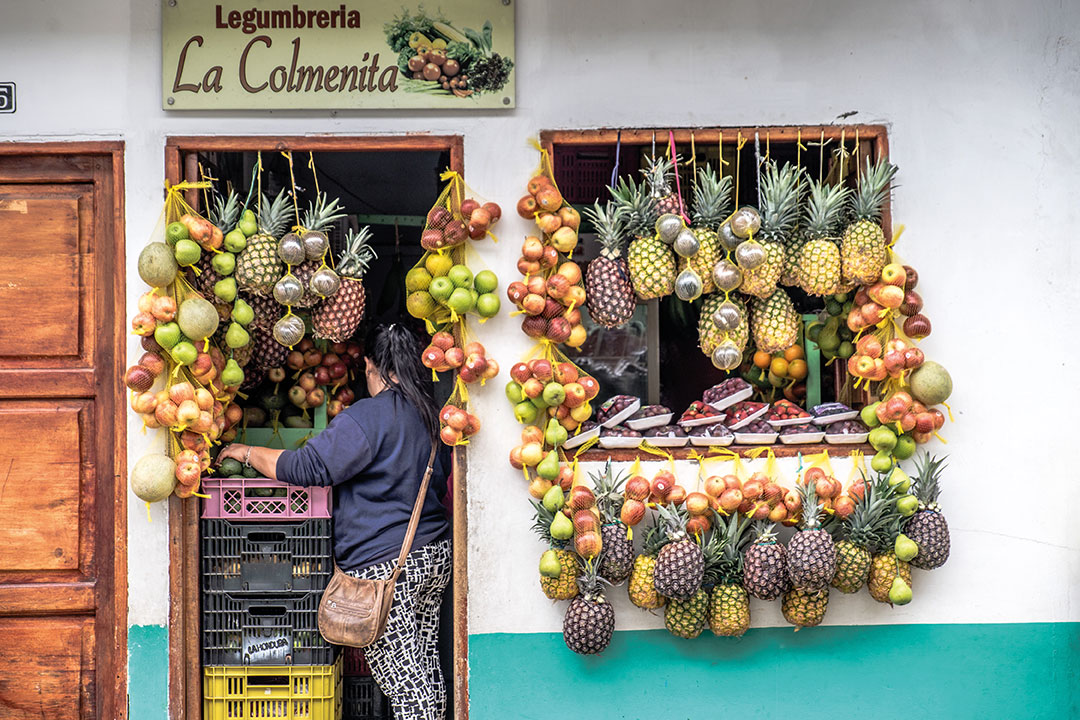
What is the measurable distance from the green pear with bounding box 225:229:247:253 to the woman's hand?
36.5 inches

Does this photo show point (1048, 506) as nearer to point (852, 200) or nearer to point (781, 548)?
point (781, 548)

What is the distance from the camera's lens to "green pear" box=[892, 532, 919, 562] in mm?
3992

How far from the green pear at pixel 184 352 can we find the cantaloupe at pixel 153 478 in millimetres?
448

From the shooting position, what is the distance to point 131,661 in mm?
4148

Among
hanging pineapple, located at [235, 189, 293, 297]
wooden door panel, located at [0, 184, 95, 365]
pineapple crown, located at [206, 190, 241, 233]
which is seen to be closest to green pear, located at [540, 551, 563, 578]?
hanging pineapple, located at [235, 189, 293, 297]

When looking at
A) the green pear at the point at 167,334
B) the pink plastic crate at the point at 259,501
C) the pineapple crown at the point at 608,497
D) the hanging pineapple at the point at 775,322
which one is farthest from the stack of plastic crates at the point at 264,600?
the hanging pineapple at the point at 775,322

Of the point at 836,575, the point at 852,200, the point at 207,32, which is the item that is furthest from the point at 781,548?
A: the point at 207,32

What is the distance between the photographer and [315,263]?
13.9ft

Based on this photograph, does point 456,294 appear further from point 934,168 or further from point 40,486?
point 934,168

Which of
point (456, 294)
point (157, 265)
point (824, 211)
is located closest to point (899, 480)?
point (824, 211)

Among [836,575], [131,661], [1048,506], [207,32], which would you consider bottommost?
[131,661]

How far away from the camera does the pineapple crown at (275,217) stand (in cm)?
418

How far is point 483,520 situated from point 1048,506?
266cm

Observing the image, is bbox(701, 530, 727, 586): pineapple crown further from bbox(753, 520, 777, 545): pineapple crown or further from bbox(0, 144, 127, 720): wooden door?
bbox(0, 144, 127, 720): wooden door
